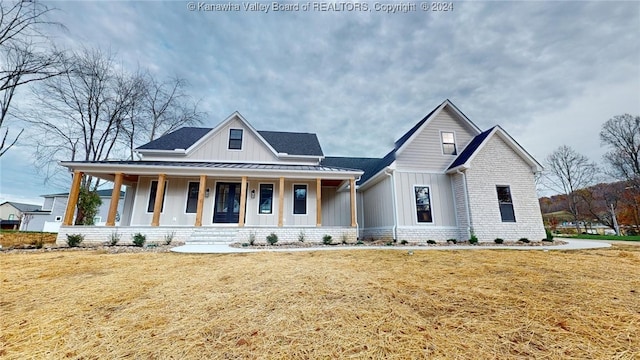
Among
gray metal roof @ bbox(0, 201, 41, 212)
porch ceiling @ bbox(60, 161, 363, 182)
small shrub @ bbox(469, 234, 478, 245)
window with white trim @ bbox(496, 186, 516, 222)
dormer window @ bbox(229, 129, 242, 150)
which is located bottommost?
small shrub @ bbox(469, 234, 478, 245)

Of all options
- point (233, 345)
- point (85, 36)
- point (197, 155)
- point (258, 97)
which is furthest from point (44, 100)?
point (233, 345)

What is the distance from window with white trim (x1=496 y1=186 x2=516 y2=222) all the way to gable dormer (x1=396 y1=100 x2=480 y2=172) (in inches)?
92.8

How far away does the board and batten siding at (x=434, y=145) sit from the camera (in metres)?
10.9

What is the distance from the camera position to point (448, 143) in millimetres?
11461

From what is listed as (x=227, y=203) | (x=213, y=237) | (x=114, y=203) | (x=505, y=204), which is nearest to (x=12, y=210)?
(x=114, y=203)

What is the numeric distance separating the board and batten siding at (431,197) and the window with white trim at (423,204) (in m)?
0.13

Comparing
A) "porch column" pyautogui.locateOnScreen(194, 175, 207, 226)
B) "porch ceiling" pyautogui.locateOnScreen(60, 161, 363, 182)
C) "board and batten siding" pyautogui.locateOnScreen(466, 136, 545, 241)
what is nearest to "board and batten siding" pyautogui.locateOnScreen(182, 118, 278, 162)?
"porch ceiling" pyautogui.locateOnScreen(60, 161, 363, 182)

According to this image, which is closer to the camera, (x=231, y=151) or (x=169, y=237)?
(x=169, y=237)

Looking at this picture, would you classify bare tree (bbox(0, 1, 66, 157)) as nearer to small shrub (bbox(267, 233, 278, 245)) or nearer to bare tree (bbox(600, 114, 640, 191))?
small shrub (bbox(267, 233, 278, 245))

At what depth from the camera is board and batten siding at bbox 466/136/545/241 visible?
997 cm

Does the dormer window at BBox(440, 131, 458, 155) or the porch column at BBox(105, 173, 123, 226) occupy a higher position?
the dormer window at BBox(440, 131, 458, 155)

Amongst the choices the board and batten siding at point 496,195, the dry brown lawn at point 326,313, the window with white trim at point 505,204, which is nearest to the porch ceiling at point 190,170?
the board and batten siding at point 496,195

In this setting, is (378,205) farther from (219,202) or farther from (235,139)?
(235,139)

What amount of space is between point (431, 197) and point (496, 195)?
8.55 feet
